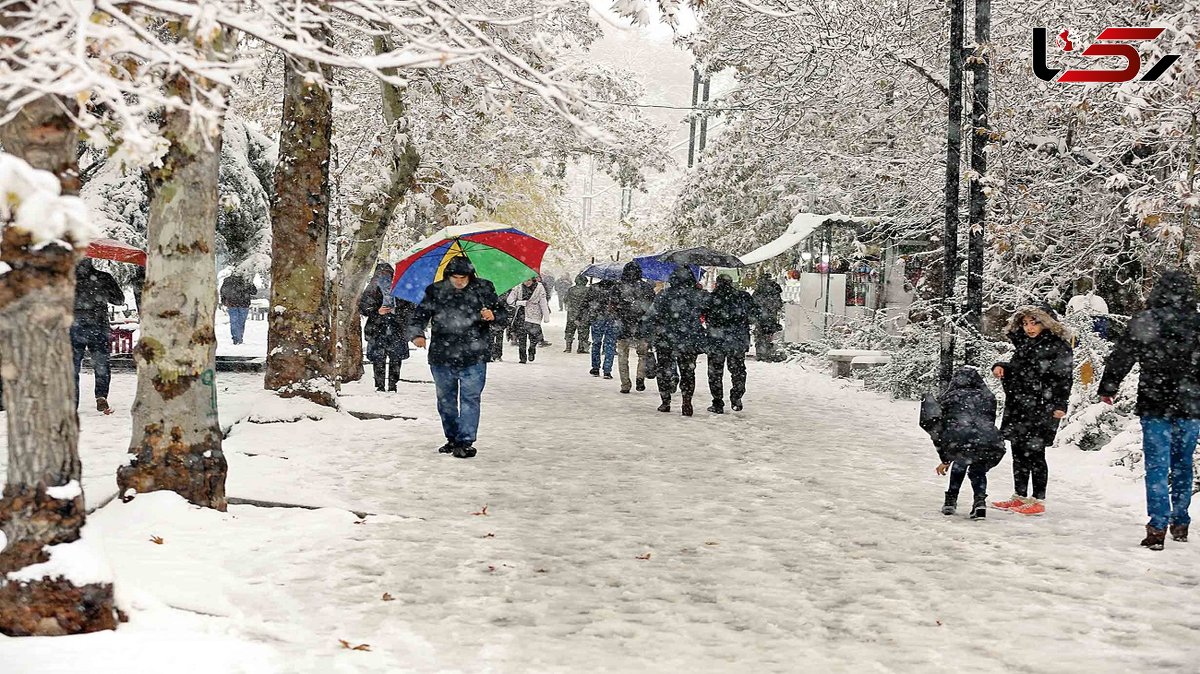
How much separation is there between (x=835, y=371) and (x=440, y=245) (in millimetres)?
11012

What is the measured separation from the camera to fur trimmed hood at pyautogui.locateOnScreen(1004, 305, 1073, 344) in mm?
8820

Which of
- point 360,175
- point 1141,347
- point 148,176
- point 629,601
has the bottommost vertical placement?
point 629,601

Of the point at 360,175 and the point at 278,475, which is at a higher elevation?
the point at 360,175

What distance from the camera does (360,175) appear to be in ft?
79.6

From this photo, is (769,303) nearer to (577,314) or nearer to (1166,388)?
(577,314)

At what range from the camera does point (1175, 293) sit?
770 cm

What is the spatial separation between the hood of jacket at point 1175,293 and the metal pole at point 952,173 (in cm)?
620

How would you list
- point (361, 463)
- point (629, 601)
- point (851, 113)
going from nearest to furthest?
point (629, 601) < point (361, 463) < point (851, 113)

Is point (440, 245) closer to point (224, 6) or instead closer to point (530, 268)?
point (530, 268)

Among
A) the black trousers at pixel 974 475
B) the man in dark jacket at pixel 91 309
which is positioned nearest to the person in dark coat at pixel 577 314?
the man in dark jacket at pixel 91 309

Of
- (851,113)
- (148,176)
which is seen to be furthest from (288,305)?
(851,113)

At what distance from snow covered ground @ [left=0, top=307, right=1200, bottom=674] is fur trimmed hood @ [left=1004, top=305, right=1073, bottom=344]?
1443mm

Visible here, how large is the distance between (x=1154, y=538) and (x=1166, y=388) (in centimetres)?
102

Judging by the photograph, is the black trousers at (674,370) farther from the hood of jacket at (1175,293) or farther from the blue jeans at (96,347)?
the hood of jacket at (1175,293)
